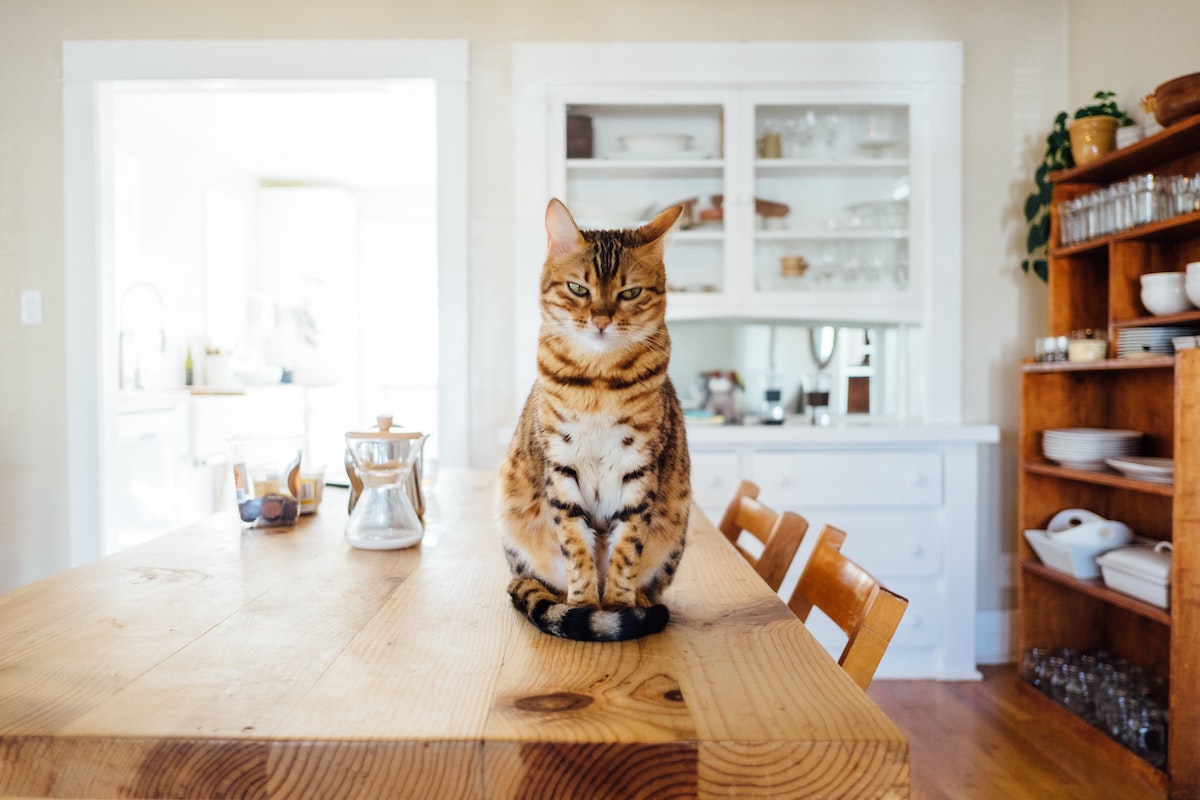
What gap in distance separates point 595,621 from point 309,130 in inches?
204

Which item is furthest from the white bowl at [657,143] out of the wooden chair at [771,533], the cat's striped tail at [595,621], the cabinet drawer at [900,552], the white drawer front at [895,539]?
the cat's striped tail at [595,621]

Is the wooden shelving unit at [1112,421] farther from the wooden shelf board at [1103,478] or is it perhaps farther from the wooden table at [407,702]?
the wooden table at [407,702]

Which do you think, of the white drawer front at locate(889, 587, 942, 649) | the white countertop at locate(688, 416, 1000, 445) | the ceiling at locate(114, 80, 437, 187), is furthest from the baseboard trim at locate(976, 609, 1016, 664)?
the ceiling at locate(114, 80, 437, 187)

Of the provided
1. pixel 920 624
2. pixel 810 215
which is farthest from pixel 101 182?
pixel 920 624

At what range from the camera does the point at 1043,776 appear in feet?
6.94

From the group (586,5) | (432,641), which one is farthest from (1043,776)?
(586,5)

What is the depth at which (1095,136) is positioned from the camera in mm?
2580

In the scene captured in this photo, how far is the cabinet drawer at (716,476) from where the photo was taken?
9.23ft

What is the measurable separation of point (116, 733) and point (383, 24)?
2.96 m

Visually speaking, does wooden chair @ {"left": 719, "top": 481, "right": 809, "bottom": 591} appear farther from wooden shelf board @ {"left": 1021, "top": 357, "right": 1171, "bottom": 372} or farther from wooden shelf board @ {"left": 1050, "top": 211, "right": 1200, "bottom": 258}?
wooden shelf board @ {"left": 1050, "top": 211, "right": 1200, "bottom": 258}

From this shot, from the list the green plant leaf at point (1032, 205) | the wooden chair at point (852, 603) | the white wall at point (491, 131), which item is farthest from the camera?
the white wall at point (491, 131)

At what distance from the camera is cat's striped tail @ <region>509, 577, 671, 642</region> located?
0.77m

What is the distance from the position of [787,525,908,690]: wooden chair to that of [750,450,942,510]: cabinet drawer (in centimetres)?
160

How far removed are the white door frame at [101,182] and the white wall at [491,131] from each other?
0.05 metres
